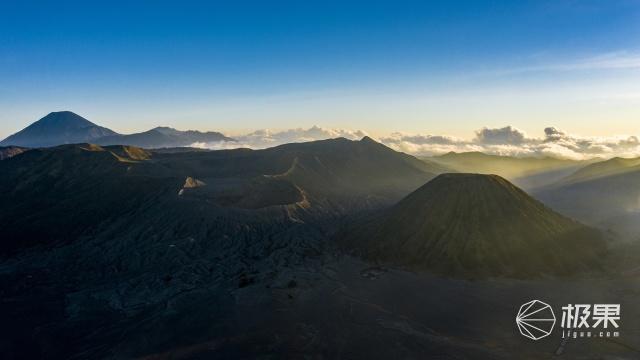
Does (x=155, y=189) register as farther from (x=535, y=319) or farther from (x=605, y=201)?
(x=605, y=201)

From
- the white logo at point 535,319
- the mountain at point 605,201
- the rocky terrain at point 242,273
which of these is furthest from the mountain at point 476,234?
the mountain at point 605,201

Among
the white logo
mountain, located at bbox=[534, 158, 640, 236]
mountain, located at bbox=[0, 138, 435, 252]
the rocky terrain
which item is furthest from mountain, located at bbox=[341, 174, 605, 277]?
mountain, located at bbox=[0, 138, 435, 252]

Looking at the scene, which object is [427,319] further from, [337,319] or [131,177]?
[131,177]

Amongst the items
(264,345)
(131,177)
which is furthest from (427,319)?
(131,177)

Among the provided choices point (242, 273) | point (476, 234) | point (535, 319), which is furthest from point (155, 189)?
point (535, 319)

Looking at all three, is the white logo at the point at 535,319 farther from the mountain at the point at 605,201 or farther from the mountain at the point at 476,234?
the mountain at the point at 605,201

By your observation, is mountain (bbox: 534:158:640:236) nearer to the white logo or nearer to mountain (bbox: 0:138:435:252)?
the white logo
